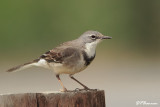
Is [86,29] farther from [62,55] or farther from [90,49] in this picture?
[62,55]

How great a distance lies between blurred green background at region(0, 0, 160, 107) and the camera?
Answer: 24062 mm

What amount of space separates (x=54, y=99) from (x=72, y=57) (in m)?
2.66

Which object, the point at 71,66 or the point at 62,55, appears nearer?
the point at 71,66

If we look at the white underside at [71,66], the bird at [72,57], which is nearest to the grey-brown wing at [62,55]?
the bird at [72,57]

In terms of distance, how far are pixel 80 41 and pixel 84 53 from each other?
54cm

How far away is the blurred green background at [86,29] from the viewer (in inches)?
947

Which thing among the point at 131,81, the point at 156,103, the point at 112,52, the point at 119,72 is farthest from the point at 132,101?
the point at 112,52

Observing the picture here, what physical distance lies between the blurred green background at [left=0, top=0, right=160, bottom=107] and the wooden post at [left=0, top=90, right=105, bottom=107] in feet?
45.5

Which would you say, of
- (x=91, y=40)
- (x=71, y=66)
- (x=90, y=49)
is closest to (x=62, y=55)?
(x=71, y=66)

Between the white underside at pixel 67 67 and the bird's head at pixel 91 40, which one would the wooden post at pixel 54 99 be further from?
the bird's head at pixel 91 40

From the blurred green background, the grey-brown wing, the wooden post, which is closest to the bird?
the grey-brown wing

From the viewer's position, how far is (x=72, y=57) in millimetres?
11195

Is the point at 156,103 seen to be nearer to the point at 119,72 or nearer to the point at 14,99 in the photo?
the point at 119,72

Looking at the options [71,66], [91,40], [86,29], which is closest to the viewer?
[71,66]
